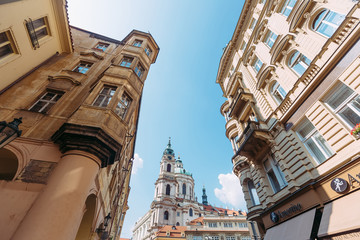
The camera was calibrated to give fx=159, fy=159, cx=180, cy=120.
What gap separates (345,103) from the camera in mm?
7363

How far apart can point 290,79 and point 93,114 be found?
12379 millimetres

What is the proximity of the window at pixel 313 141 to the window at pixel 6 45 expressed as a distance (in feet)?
56.2

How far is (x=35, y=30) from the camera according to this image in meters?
9.98

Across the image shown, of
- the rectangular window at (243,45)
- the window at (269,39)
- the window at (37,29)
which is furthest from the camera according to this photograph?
the rectangular window at (243,45)

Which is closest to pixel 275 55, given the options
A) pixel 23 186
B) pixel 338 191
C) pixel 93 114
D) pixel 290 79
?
pixel 290 79

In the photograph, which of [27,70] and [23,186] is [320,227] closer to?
[23,186]

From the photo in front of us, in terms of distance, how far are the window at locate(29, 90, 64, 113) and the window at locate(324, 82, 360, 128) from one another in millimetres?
15437

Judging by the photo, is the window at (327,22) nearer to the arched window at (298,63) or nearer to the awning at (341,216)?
the arched window at (298,63)

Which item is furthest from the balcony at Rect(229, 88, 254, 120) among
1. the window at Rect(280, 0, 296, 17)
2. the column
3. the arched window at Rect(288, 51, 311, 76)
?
the column

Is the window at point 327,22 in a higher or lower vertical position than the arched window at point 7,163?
higher

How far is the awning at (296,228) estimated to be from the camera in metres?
7.09

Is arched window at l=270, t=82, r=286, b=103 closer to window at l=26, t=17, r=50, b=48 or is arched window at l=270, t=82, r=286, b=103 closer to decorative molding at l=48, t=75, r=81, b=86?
decorative molding at l=48, t=75, r=81, b=86

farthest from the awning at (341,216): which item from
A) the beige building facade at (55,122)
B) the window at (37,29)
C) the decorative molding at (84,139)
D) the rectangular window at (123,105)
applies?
the window at (37,29)

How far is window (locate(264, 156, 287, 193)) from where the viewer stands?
10683 millimetres
